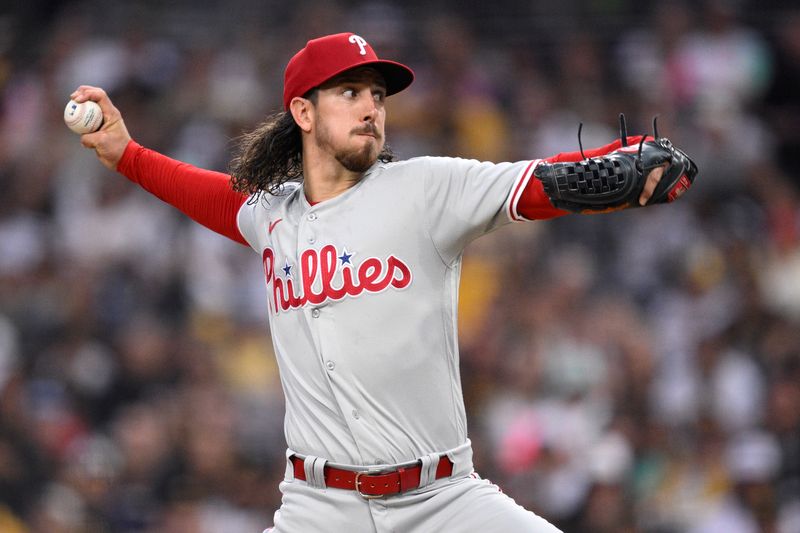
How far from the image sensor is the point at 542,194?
136 inches

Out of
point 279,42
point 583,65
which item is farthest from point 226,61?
point 583,65

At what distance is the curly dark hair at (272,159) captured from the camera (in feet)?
13.5

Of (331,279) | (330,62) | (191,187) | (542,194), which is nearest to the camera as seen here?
(542,194)

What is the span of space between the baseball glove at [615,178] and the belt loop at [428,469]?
2.69ft

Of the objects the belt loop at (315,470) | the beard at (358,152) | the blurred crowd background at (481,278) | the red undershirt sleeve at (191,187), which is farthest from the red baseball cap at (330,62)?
the blurred crowd background at (481,278)

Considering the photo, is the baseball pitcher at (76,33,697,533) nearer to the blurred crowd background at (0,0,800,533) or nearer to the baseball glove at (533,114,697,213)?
the baseball glove at (533,114,697,213)

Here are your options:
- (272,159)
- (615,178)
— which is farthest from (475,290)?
(615,178)

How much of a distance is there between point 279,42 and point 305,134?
6278 mm

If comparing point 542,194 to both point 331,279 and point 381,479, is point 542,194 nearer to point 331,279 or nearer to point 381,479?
point 331,279

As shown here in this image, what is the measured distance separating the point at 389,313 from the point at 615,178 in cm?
78

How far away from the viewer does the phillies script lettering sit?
3.67 meters

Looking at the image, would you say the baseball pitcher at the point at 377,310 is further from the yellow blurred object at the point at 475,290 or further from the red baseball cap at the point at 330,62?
the yellow blurred object at the point at 475,290

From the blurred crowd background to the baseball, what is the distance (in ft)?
11.3

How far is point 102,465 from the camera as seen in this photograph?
7.71 m
